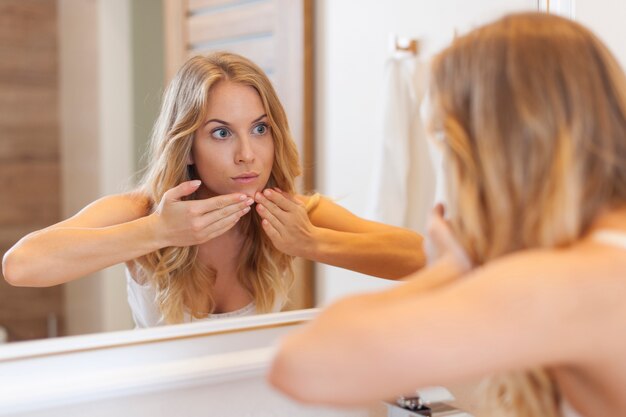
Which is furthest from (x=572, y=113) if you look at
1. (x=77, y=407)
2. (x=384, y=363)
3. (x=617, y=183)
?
(x=77, y=407)

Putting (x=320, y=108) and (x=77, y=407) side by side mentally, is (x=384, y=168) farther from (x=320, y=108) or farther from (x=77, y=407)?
(x=77, y=407)

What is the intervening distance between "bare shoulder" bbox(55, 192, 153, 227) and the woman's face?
0.34ft

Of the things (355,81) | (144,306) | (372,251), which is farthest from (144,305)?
(355,81)

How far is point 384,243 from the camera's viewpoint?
1424 millimetres

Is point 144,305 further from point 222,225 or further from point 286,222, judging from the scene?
point 286,222

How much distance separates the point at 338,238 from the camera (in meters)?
1.37

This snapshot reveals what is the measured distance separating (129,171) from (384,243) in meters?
0.51

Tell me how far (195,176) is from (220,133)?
0.27ft

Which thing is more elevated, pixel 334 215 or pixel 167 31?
pixel 167 31

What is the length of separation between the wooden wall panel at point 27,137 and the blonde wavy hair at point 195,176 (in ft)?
0.51

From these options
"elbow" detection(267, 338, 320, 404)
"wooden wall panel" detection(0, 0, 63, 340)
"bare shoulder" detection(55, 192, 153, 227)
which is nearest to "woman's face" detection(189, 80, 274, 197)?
"bare shoulder" detection(55, 192, 153, 227)

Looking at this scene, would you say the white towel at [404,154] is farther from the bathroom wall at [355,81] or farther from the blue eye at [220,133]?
the blue eye at [220,133]

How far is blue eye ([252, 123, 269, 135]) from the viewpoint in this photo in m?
1.24

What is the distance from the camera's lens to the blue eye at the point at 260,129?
124 centimetres
